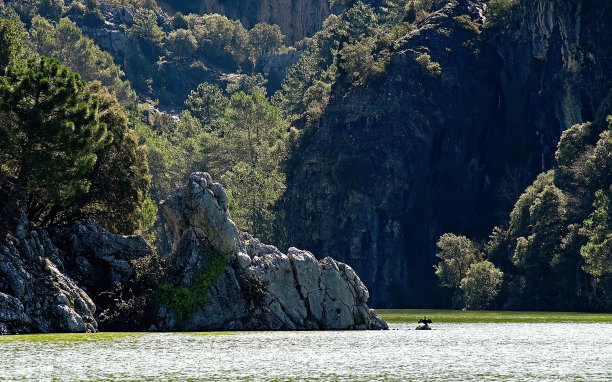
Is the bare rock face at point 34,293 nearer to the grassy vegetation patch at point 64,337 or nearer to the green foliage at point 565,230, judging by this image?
the grassy vegetation patch at point 64,337

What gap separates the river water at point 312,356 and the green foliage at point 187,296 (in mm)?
5345

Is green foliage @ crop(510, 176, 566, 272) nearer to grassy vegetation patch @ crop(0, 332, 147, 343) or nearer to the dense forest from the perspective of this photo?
the dense forest

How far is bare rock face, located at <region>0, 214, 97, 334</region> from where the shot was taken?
6688cm

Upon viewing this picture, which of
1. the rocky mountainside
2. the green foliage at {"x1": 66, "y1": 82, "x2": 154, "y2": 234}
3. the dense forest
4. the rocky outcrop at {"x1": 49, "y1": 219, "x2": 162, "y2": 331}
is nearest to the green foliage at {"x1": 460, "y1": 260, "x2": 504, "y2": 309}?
the dense forest

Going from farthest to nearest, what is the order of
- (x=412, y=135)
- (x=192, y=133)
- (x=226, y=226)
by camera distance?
1. (x=192, y=133)
2. (x=412, y=135)
3. (x=226, y=226)

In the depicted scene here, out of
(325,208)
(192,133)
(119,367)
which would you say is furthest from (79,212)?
(192,133)

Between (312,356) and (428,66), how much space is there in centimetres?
11408

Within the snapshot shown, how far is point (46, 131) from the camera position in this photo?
72688 mm

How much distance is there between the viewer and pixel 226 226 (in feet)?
263

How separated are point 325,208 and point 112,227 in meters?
81.8

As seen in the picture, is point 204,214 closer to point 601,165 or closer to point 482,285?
point 601,165

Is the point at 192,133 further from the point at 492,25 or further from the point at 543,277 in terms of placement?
the point at 543,277

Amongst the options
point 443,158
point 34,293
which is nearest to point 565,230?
point 443,158

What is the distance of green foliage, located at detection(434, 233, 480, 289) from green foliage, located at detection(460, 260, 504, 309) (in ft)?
24.0
